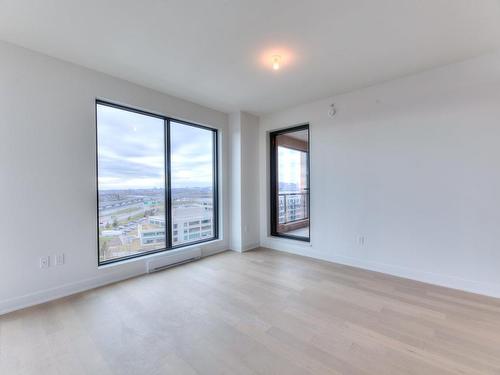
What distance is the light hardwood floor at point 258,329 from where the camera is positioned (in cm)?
163

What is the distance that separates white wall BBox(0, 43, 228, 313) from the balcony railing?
301 cm

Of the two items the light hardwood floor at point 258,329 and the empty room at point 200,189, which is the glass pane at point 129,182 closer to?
the empty room at point 200,189

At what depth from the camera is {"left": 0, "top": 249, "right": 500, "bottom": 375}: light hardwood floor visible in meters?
1.63

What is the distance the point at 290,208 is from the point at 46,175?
152 inches

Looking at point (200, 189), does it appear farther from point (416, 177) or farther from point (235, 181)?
point (416, 177)

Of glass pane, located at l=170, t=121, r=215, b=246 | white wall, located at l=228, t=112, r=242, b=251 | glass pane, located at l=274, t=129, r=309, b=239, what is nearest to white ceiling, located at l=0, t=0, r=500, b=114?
glass pane, located at l=170, t=121, r=215, b=246

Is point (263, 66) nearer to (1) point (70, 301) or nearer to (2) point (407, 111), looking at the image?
(2) point (407, 111)

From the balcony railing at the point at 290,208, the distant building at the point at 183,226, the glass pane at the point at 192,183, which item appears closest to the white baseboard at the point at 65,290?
the distant building at the point at 183,226

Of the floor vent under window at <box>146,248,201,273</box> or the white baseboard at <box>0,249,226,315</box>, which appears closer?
the white baseboard at <box>0,249,226,315</box>

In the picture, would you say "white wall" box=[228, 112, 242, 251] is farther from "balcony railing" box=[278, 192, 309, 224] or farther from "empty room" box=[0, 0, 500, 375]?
"balcony railing" box=[278, 192, 309, 224]

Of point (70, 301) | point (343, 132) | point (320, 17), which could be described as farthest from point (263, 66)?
point (70, 301)

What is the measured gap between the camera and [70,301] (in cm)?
254

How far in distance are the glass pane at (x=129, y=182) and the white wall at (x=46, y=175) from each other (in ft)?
0.66

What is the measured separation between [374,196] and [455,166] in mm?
972
